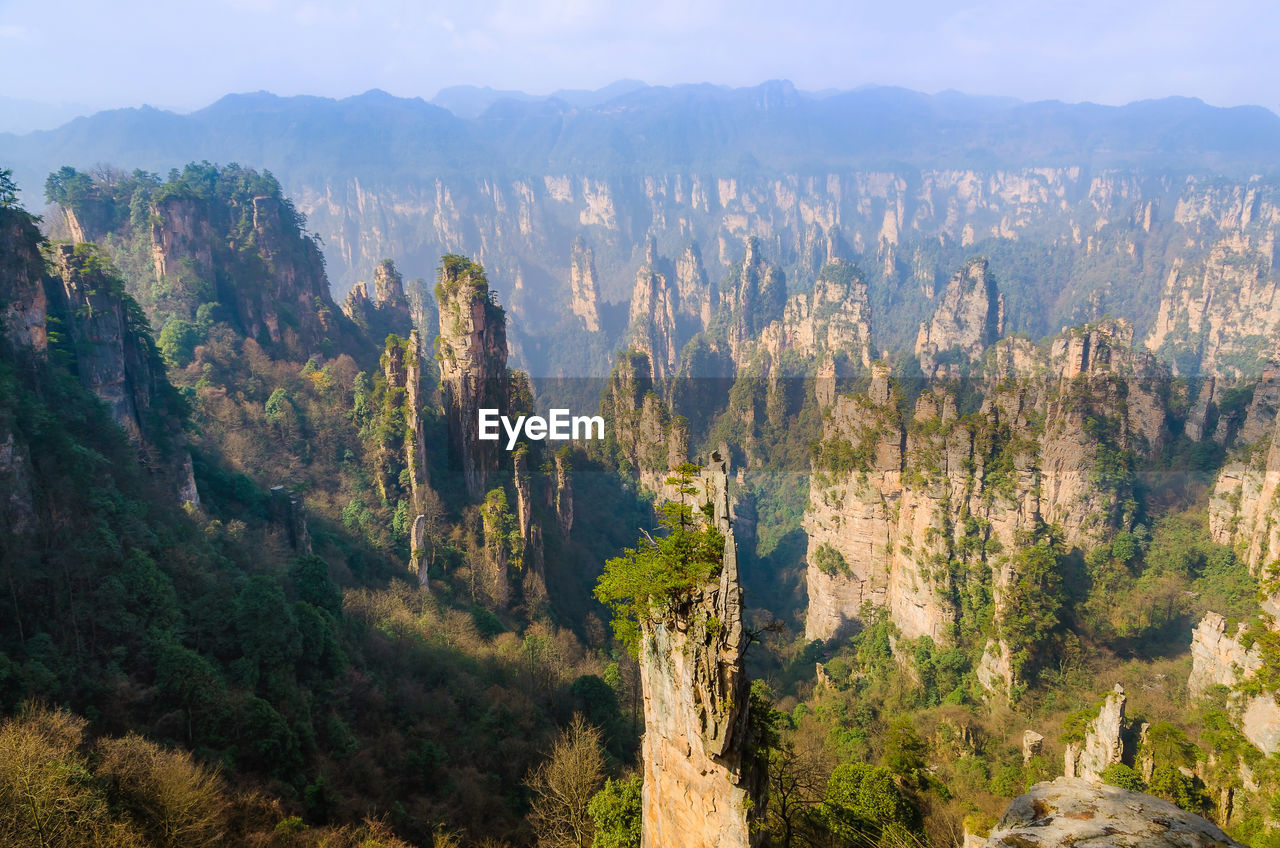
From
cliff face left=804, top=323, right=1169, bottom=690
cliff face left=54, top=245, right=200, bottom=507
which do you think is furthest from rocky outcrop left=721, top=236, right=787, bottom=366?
cliff face left=54, top=245, right=200, bottom=507

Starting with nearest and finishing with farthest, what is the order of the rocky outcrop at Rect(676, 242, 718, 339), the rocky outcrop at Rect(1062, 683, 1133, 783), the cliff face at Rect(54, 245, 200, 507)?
the rocky outcrop at Rect(1062, 683, 1133, 783) → the cliff face at Rect(54, 245, 200, 507) → the rocky outcrop at Rect(676, 242, 718, 339)

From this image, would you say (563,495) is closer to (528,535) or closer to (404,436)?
(528,535)

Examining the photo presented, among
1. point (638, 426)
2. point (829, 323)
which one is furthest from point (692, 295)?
point (638, 426)

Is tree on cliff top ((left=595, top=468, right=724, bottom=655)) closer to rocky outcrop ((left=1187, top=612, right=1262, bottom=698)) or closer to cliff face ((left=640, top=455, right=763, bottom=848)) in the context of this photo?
cliff face ((left=640, top=455, right=763, bottom=848))

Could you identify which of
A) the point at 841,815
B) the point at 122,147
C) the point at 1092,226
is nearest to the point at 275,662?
the point at 841,815

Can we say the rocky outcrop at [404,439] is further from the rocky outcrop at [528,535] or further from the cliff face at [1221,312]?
the cliff face at [1221,312]
